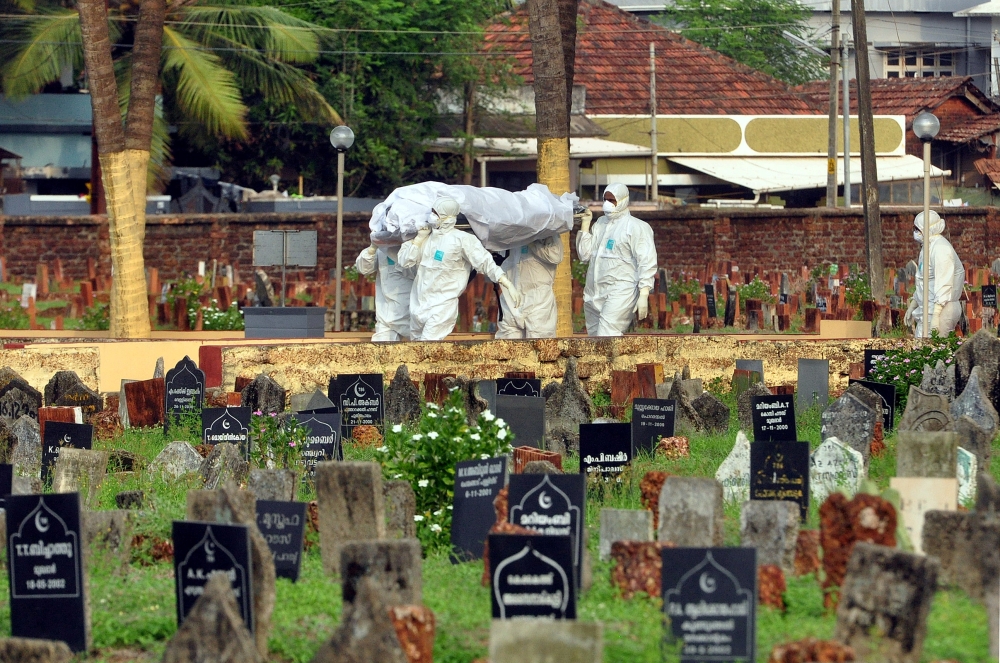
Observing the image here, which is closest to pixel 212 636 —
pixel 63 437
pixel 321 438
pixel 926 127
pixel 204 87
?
pixel 321 438

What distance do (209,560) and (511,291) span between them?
345 inches

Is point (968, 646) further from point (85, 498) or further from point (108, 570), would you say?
point (85, 498)

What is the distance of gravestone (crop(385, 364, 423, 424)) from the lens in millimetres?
12016

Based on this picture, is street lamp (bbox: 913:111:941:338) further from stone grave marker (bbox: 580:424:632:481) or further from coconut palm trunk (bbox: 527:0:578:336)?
stone grave marker (bbox: 580:424:632:481)

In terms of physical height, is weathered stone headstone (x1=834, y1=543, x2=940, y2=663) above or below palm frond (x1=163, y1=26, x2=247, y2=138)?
below

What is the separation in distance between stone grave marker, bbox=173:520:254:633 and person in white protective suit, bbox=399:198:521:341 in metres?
8.51

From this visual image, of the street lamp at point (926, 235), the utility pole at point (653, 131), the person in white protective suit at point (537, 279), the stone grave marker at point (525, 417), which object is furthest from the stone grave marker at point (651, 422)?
the utility pole at point (653, 131)

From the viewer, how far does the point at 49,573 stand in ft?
20.8

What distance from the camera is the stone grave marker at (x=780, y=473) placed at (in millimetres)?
7965

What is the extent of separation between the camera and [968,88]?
3884 centimetres

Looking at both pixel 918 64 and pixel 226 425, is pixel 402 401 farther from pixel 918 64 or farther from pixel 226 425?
pixel 918 64

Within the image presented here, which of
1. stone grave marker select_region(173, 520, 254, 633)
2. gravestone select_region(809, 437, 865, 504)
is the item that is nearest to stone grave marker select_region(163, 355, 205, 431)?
gravestone select_region(809, 437, 865, 504)

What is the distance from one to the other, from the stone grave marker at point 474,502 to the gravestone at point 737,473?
162cm

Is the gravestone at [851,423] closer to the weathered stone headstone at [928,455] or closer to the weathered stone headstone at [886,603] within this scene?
the weathered stone headstone at [928,455]
